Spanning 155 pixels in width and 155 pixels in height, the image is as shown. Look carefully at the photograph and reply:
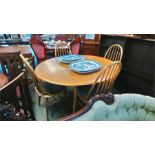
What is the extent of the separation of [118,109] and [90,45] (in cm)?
218

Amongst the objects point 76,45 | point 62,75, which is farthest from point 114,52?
point 62,75

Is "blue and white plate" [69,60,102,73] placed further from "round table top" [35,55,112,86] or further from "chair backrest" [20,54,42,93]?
"chair backrest" [20,54,42,93]

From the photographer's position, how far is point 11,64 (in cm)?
169

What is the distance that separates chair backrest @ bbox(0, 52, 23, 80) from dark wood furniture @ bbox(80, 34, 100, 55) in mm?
1508

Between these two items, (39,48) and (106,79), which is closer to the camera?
(106,79)

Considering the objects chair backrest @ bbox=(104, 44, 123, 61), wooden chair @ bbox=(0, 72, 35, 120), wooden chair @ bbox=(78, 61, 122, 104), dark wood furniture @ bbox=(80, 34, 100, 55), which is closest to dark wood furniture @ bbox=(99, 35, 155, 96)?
chair backrest @ bbox=(104, 44, 123, 61)

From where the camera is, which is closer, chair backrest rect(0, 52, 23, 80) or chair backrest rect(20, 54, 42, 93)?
chair backrest rect(20, 54, 42, 93)

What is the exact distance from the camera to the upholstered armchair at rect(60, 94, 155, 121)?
934mm

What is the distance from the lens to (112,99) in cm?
96

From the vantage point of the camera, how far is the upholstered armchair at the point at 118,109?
3.06ft

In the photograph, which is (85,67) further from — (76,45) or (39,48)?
(39,48)
